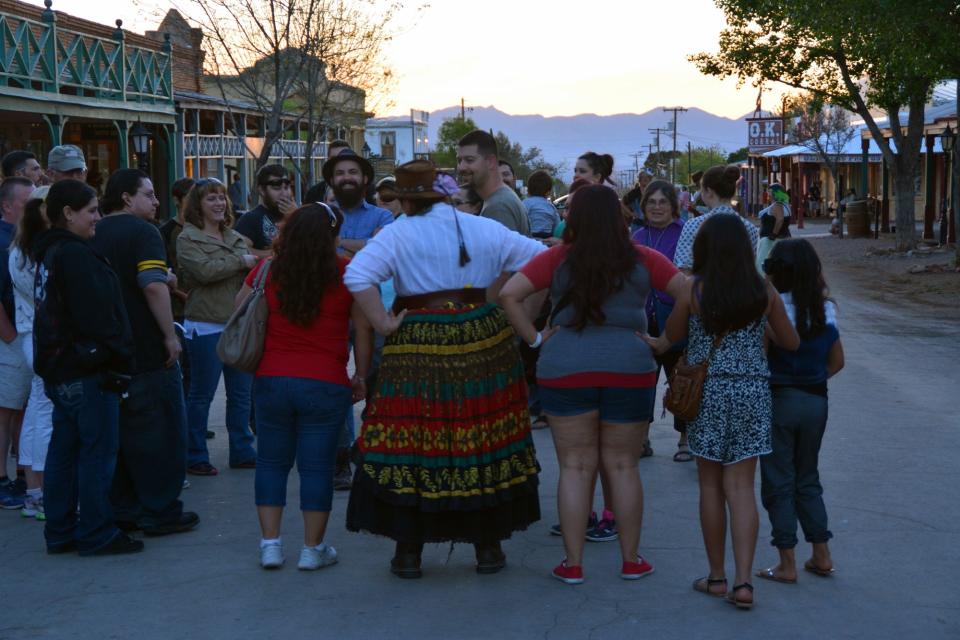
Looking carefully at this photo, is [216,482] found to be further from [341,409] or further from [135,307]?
[341,409]

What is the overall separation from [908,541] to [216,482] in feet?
13.3

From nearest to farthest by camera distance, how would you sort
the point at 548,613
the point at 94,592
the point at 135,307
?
the point at 548,613, the point at 94,592, the point at 135,307

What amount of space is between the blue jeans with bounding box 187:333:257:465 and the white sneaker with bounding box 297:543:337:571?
2243 mm

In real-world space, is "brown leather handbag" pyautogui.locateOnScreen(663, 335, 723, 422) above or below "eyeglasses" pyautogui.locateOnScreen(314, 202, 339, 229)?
below

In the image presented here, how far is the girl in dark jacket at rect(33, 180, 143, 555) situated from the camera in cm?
558

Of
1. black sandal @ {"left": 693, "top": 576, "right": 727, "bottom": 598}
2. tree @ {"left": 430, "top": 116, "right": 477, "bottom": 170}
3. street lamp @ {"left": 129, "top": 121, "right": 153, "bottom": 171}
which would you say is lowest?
black sandal @ {"left": 693, "top": 576, "right": 727, "bottom": 598}

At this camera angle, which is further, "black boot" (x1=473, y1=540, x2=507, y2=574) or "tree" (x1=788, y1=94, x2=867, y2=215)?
"tree" (x1=788, y1=94, x2=867, y2=215)

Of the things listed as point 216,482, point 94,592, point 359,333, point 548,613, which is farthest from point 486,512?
point 216,482

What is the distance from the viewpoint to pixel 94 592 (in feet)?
17.4

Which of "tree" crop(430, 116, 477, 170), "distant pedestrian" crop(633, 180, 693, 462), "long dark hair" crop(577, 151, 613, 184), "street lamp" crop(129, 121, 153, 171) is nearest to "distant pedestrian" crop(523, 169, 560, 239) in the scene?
"long dark hair" crop(577, 151, 613, 184)

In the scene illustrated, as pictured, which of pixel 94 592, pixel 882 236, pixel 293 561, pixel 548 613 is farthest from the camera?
pixel 882 236

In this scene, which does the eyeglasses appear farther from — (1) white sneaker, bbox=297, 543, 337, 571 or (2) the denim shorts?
(1) white sneaker, bbox=297, 543, 337, 571

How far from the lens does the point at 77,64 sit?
21.1m

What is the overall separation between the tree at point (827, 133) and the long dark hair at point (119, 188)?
42.2 m
